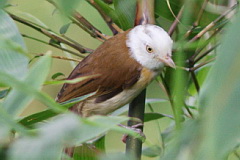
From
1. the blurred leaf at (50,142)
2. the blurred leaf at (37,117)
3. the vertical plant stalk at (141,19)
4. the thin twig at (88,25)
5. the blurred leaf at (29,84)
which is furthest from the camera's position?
the thin twig at (88,25)

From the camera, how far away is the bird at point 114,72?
1870 mm

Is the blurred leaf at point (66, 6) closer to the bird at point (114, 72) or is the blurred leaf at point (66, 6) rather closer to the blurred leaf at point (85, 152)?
the blurred leaf at point (85, 152)

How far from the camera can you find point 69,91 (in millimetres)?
1906

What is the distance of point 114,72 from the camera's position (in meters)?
1.93

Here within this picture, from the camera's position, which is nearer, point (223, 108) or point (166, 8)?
point (223, 108)

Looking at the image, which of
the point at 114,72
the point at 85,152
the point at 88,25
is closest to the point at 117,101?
the point at 114,72

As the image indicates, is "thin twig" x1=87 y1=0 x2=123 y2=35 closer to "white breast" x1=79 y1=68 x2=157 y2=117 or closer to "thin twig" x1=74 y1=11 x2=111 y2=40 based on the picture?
"thin twig" x1=74 y1=11 x2=111 y2=40

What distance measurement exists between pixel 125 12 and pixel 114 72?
1.72ft

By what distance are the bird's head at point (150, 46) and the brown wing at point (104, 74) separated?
2.4 inches

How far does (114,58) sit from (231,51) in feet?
4.89

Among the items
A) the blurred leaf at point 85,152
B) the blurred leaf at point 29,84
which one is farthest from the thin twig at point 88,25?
the blurred leaf at point 29,84

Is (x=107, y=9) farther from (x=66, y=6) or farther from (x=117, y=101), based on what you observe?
(x=66, y=6)

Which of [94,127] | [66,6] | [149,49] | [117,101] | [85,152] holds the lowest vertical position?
[117,101]

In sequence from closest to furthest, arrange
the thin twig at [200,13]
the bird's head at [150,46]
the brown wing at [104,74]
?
1. the thin twig at [200,13]
2. the bird's head at [150,46]
3. the brown wing at [104,74]
